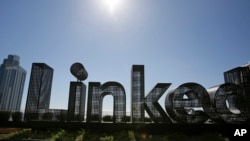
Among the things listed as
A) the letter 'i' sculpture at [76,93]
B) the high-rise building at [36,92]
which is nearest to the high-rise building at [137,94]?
the letter 'i' sculpture at [76,93]

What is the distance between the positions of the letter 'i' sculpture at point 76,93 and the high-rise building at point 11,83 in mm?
166003

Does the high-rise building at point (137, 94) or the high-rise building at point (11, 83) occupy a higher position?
the high-rise building at point (11, 83)

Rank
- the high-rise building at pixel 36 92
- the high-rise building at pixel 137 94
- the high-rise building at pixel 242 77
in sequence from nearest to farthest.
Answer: the high-rise building at pixel 137 94, the high-rise building at pixel 36 92, the high-rise building at pixel 242 77

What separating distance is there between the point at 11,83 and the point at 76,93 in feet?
593

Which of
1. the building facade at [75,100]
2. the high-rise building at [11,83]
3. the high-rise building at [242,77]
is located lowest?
the building facade at [75,100]

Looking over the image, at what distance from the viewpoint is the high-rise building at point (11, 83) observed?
528 ft

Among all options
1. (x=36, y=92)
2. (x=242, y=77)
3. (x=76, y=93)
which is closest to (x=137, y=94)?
(x=76, y=93)

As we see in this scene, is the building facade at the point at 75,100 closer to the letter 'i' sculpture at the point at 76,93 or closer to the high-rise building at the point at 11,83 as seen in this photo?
the letter 'i' sculpture at the point at 76,93

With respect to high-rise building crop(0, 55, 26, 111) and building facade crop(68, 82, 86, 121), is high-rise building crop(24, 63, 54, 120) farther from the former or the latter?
high-rise building crop(0, 55, 26, 111)

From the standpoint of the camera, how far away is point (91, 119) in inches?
766

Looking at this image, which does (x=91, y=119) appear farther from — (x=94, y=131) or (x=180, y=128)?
(x=180, y=128)

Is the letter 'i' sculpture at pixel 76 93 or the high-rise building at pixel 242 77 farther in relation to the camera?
the high-rise building at pixel 242 77

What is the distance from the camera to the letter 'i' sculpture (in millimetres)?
20147

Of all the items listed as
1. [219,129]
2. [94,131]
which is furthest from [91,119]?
[219,129]
